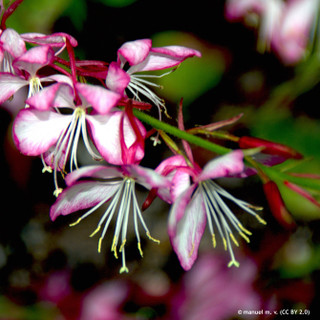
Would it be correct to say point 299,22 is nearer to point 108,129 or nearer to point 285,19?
point 285,19

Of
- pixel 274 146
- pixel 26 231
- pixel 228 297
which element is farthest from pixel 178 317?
pixel 274 146

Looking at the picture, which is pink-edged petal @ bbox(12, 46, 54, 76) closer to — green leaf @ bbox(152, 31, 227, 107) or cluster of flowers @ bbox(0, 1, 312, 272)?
cluster of flowers @ bbox(0, 1, 312, 272)

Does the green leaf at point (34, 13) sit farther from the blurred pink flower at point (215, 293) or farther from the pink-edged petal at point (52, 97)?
the blurred pink flower at point (215, 293)

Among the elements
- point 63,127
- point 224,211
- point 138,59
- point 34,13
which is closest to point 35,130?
point 63,127

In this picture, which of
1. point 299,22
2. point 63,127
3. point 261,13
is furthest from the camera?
point 261,13

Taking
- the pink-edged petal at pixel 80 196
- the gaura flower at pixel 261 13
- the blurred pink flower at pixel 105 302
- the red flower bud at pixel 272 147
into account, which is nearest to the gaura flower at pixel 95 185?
the pink-edged petal at pixel 80 196

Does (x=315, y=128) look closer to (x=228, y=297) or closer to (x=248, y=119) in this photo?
(x=248, y=119)

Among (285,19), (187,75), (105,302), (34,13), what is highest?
(285,19)
